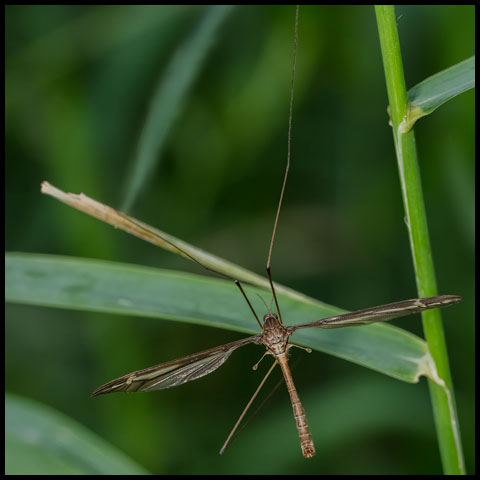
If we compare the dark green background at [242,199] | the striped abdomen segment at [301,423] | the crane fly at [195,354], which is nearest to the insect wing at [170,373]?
the crane fly at [195,354]

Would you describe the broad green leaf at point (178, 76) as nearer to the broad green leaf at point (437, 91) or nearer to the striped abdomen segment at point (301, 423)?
the striped abdomen segment at point (301, 423)

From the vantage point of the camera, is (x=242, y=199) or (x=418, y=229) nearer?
(x=418, y=229)

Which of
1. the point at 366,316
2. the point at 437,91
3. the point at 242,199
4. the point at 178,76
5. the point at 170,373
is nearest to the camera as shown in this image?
the point at 437,91

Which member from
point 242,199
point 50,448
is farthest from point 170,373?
point 242,199

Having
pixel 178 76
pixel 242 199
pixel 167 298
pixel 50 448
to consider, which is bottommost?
pixel 50 448

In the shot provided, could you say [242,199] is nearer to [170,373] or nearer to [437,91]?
[170,373]

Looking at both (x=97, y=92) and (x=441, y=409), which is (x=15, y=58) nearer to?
(x=97, y=92)

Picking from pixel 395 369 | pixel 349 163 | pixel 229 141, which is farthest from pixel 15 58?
pixel 395 369
